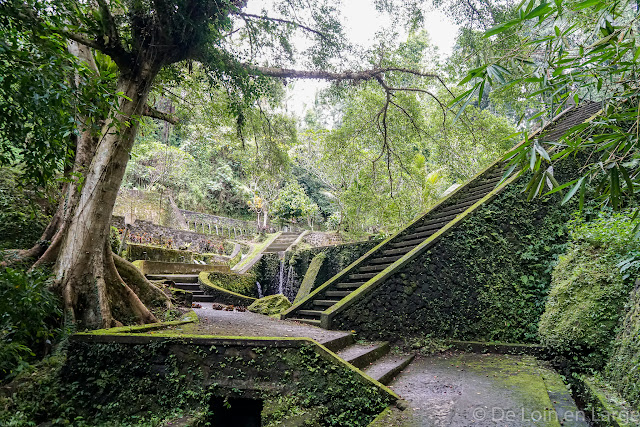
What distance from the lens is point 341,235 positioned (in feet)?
51.1

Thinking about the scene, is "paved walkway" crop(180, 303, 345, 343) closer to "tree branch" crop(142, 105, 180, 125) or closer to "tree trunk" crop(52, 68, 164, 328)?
"tree trunk" crop(52, 68, 164, 328)

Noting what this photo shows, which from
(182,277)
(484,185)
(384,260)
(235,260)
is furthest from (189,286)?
(484,185)

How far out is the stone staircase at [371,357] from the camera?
4.58 metres

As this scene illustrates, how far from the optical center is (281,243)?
52.3 ft

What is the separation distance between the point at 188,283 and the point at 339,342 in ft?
21.4

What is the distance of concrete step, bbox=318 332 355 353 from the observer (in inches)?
190

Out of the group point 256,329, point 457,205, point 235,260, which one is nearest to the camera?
point 256,329

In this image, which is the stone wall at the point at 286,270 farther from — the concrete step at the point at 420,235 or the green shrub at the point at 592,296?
the green shrub at the point at 592,296

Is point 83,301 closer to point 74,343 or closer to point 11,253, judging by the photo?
point 74,343

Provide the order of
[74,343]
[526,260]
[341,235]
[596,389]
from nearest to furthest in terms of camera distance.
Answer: [596,389], [74,343], [526,260], [341,235]

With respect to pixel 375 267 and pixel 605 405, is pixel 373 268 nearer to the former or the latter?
pixel 375 267

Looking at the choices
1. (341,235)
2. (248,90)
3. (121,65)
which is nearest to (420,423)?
(248,90)

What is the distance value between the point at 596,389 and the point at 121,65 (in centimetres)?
680

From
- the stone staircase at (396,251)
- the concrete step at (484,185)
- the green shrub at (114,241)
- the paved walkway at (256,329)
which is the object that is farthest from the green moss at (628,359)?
the green shrub at (114,241)
